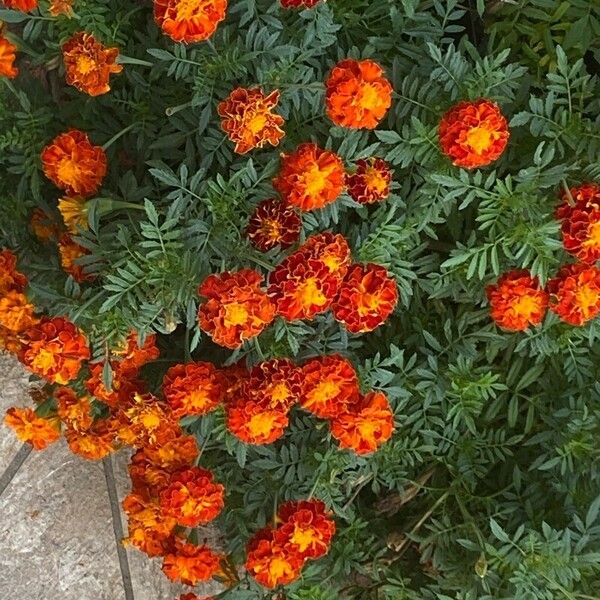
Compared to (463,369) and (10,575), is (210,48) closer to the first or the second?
(463,369)

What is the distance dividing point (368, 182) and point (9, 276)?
0.63 metres

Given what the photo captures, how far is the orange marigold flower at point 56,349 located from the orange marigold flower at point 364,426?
1.40 ft

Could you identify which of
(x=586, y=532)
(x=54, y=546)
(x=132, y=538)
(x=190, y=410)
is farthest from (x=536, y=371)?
(x=54, y=546)

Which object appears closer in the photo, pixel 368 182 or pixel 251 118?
pixel 251 118

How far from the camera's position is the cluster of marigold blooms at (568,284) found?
1180 mm

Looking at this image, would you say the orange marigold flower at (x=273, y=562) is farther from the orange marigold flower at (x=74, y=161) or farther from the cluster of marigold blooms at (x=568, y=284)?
the orange marigold flower at (x=74, y=161)

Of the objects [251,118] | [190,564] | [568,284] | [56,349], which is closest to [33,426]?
[56,349]

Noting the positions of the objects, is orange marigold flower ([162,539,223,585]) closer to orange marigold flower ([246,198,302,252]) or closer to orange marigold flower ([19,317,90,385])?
orange marigold flower ([19,317,90,385])

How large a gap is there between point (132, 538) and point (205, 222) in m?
0.60

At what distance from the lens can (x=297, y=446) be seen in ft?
4.97

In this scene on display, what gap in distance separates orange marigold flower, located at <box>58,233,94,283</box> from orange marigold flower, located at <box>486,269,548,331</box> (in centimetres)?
68

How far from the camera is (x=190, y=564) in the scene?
137 cm

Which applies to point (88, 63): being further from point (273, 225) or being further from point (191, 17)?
point (273, 225)

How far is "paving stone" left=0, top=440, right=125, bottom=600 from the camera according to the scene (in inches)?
76.4
